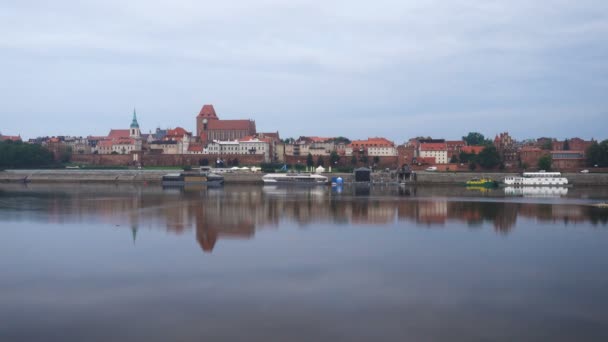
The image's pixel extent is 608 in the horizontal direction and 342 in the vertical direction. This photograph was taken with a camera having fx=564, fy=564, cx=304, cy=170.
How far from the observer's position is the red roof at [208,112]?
66.5 meters

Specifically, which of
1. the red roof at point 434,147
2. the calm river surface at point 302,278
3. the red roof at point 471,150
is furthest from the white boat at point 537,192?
the red roof at point 434,147

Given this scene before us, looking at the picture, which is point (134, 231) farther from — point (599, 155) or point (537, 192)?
point (599, 155)

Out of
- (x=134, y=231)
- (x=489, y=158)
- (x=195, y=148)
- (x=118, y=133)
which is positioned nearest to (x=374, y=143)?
(x=489, y=158)

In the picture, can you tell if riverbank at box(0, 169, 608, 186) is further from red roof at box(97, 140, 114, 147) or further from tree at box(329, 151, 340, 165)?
red roof at box(97, 140, 114, 147)

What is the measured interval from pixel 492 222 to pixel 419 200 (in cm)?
818

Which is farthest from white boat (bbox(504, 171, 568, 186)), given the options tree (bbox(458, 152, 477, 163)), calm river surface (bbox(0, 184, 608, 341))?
calm river surface (bbox(0, 184, 608, 341))

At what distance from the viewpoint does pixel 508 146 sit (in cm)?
5141

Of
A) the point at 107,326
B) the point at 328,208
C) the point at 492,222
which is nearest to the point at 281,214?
the point at 328,208

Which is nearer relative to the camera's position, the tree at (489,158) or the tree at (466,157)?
the tree at (489,158)

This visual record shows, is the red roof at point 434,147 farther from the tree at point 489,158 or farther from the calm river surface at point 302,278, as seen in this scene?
the calm river surface at point 302,278

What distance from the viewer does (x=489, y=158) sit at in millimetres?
45781

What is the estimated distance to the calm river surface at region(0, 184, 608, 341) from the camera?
24.2 feet

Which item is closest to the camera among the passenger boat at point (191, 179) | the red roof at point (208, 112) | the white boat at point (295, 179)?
the passenger boat at point (191, 179)

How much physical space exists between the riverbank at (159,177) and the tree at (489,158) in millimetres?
3452
